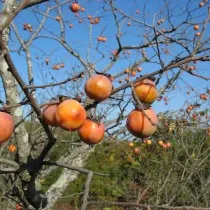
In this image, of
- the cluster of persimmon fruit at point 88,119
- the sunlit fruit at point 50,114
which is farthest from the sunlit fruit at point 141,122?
the sunlit fruit at point 50,114

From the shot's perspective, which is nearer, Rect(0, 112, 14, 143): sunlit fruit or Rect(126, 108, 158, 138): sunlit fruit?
Rect(0, 112, 14, 143): sunlit fruit

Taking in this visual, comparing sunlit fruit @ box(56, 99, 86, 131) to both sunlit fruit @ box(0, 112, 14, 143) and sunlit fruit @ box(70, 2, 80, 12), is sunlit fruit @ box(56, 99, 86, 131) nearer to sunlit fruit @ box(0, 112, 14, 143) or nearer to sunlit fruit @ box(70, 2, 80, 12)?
sunlit fruit @ box(0, 112, 14, 143)

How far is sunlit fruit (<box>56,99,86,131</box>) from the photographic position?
4.11 ft

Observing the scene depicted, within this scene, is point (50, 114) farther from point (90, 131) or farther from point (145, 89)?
point (145, 89)

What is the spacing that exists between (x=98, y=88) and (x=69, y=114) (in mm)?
147

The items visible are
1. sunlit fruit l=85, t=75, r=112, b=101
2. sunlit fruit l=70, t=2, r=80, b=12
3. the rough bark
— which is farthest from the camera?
sunlit fruit l=70, t=2, r=80, b=12

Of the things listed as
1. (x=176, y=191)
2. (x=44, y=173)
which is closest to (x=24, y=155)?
(x=44, y=173)

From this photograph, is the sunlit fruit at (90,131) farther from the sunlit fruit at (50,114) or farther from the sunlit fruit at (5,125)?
the sunlit fruit at (5,125)

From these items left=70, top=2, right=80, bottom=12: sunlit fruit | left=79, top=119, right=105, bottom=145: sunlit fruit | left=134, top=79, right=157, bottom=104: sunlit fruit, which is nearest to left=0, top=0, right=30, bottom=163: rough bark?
left=79, top=119, right=105, bottom=145: sunlit fruit

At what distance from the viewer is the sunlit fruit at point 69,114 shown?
125 centimetres

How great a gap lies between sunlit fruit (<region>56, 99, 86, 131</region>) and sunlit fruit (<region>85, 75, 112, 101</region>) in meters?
0.06

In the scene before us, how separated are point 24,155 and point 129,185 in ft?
18.0

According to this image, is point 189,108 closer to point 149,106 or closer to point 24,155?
point 24,155

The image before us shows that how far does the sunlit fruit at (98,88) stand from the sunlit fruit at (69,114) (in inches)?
2.5
